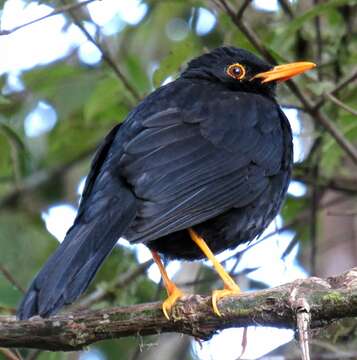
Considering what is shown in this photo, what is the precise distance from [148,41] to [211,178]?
456 centimetres

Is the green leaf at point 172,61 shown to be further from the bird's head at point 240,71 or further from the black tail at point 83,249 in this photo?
the black tail at point 83,249

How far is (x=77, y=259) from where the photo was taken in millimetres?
5348

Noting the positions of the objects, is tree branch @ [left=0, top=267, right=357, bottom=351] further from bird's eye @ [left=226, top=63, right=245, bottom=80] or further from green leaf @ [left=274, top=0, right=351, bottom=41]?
green leaf @ [left=274, top=0, right=351, bottom=41]

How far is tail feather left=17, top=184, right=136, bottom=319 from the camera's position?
16.6 ft

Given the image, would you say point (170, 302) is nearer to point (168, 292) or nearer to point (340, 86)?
point (168, 292)

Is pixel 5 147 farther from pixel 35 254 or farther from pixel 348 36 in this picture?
pixel 348 36

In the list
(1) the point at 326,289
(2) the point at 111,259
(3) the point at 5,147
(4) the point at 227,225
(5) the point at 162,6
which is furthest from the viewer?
(5) the point at 162,6

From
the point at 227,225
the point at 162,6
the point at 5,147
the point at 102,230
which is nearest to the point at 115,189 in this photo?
the point at 102,230

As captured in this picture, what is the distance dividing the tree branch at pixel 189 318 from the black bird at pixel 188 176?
0.30 feet

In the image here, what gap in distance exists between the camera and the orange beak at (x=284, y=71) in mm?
6813

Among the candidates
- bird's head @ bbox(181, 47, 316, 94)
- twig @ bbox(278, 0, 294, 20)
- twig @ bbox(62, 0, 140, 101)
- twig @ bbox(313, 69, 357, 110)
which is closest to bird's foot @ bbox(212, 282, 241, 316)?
bird's head @ bbox(181, 47, 316, 94)

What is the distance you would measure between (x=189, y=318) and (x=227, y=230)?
0.96m

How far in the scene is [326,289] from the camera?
4.82 meters

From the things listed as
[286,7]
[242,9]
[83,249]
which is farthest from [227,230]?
[286,7]
